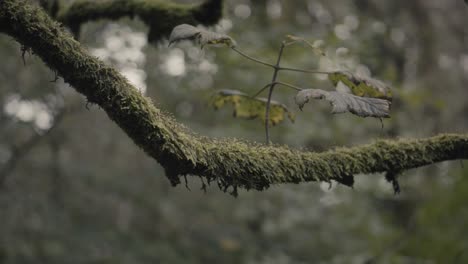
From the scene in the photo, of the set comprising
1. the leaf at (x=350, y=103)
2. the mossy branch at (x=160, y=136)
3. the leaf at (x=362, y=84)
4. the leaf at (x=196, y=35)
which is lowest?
the mossy branch at (x=160, y=136)

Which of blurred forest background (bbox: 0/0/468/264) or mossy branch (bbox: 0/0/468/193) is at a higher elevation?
blurred forest background (bbox: 0/0/468/264)

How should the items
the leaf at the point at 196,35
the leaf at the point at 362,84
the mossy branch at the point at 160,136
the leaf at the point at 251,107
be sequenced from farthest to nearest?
the leaf at the point at 251,107
the leaf at the point at 362,84
the leaf at the point at 196,35
the mossy branch at the point at 160,136

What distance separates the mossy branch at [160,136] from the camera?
1.02 m

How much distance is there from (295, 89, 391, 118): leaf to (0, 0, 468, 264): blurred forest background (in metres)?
2.47

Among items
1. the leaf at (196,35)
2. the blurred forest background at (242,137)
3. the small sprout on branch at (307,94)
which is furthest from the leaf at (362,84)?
the blurred forest background at (242,137)

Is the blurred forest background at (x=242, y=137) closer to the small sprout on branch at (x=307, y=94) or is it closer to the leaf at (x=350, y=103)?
the small sprout on branch at (x=307, y=94)

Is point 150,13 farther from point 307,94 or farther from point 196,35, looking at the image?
point 307,94

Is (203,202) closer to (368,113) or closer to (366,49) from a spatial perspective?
(366,49)

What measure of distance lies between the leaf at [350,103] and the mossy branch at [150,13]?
0.63m

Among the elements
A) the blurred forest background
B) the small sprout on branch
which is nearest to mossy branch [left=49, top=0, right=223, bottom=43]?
the small sprout on branch

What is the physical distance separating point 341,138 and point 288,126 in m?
0.89

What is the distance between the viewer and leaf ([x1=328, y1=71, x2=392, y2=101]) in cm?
Answer: 144

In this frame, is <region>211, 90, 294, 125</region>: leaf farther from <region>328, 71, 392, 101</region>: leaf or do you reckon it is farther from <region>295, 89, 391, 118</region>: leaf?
<region>295, 89, 391, 118</region>: leaf

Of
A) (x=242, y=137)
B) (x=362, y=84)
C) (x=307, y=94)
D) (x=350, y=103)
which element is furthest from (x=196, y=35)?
(x=242, y=137)
